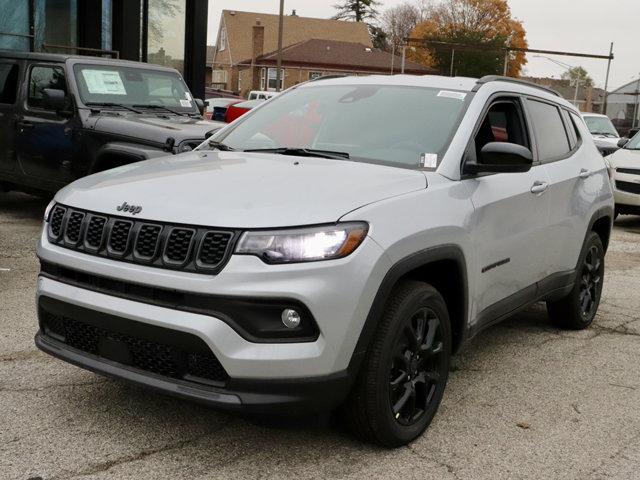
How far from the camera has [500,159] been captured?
3969mm

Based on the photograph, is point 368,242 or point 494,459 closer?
point 368,242

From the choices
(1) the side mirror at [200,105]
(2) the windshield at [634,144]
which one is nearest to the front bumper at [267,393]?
(1) the side mirror at [200,105]

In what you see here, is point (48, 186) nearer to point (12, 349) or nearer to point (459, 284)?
point (12, 349)

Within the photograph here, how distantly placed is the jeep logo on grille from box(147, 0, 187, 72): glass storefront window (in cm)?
1520

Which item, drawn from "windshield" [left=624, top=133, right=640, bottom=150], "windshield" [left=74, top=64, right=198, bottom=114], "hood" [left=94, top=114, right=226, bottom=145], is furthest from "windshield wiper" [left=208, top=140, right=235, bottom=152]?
"windshield" [left=624, top=133, right=640, bottom=150]

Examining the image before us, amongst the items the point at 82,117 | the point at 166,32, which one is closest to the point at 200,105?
the point at 82,117

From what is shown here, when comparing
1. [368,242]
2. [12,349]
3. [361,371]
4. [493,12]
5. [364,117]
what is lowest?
[12,349]

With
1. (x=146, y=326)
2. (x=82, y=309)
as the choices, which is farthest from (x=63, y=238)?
(x=146, y=326)

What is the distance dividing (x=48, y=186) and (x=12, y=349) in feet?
13.8

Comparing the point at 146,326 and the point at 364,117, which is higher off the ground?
the point at 364,117

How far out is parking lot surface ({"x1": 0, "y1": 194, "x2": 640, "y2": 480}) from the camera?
3.35 m

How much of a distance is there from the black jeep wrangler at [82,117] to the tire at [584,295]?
379 centimetres

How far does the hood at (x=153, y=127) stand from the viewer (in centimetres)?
758

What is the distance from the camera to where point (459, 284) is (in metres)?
3.88
